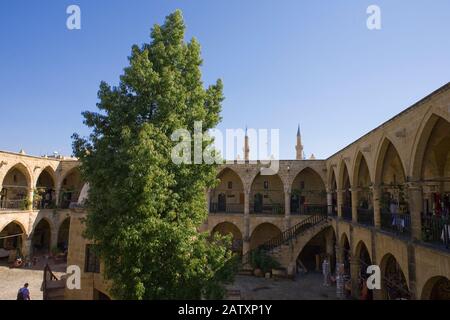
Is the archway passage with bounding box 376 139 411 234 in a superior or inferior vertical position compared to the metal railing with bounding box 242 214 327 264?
superior

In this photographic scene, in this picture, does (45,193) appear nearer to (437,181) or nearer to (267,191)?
(267,191)

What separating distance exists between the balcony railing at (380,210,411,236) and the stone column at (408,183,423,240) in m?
1.50

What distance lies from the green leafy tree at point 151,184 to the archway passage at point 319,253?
55.7 ft

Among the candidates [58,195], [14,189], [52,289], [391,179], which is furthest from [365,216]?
[14,189]

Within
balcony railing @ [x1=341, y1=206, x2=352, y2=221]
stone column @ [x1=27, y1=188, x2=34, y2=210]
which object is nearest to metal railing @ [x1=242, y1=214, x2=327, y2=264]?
A: balcony railing @ [x1=341, y1=206, x2=352, y2=221]

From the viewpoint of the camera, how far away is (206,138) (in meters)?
9.93

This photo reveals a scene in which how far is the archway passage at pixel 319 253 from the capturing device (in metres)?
24.6

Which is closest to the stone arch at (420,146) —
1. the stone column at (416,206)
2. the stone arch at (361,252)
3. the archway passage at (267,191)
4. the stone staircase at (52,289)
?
the stone column at (416,206)

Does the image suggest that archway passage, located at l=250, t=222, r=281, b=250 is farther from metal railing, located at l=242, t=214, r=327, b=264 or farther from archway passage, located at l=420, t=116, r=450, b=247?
archway passage, located at l=420, t=116, r=450, b=247

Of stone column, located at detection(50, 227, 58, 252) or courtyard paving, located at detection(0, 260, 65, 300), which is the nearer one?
courtyard paving, located at detection(0, 260, 65, 300)

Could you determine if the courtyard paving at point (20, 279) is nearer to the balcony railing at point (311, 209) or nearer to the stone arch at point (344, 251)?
the stone arch at point (344, 251)

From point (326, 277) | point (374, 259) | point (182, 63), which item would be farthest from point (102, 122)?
point (326, 277)

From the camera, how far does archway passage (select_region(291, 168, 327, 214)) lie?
92.0ft
